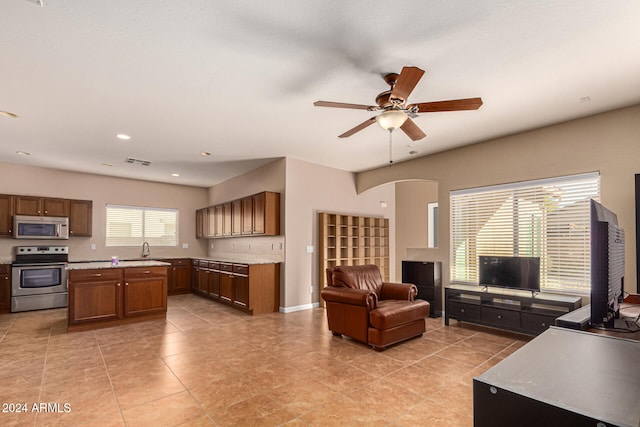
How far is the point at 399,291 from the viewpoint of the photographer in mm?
4441

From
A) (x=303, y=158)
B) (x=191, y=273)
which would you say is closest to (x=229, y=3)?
(x=303, y=158)

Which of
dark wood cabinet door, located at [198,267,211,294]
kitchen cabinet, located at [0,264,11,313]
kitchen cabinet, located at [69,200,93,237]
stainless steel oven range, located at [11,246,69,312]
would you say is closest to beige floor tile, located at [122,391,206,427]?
dark wood cabinet door, located at [198,267,211,294]

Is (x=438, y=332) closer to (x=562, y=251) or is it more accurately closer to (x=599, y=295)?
(x=562, y=251)

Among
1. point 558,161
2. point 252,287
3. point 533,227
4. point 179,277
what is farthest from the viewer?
point 179,277

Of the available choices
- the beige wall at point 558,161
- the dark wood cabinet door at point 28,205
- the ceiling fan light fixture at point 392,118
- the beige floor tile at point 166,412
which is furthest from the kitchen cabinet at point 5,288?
the beige wall at point 558,161

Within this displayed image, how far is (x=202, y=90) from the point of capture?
331 cm

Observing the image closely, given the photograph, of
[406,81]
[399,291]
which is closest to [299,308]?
[399,291]

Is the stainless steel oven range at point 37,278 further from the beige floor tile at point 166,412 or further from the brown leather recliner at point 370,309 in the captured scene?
the brown leather recliner at point 370,309

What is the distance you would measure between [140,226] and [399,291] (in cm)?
652

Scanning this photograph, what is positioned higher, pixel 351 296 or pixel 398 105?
pixel 398 105

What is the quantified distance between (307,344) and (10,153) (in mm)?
6102

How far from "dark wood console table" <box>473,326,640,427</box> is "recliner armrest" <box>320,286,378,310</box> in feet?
8.18

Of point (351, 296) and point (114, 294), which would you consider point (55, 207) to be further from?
point (351, 296)

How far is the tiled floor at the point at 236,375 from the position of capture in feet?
7.82
